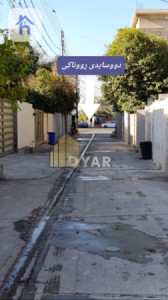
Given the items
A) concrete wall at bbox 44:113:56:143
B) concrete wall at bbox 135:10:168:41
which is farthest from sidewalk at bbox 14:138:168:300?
concrete wall at bbox 135:10:168:41

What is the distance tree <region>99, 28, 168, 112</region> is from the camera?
89.9 feet

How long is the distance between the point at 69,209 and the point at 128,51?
21358mm

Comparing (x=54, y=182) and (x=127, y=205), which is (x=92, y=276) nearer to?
(x=127, y=205)

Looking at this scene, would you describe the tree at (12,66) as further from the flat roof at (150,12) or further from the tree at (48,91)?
the flat roof at (150,12)

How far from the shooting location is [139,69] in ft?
90.3

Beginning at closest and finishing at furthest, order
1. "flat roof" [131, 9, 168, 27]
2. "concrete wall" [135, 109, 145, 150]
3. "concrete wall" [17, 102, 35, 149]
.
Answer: "concrete wall" [17, 102, 35, 149]
"concrete wall" [135, 109, 145, 150]
"flat roof" [131, 9, 168, 27]

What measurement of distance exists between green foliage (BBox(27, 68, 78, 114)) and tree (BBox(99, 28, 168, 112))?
20.4ft

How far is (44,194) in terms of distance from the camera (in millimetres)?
10195

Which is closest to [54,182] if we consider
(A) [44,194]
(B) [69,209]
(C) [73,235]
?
(A) [44,194]

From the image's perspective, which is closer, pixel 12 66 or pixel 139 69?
pixel 12 66

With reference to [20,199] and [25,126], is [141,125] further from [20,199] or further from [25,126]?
[20,199]

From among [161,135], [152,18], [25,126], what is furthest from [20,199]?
[152,18]

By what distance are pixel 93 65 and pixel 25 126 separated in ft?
17.1

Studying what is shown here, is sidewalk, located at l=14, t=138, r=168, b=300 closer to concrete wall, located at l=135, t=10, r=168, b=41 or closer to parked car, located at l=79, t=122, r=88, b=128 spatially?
concrete wall, located at l=135, t=10, r=168, b=41
